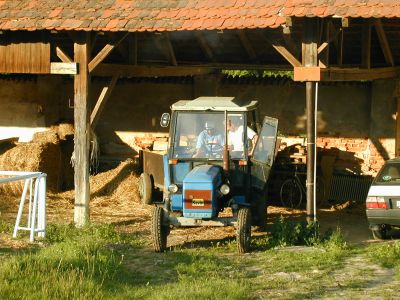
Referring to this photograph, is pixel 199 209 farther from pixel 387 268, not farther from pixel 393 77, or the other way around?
pixel 393 77

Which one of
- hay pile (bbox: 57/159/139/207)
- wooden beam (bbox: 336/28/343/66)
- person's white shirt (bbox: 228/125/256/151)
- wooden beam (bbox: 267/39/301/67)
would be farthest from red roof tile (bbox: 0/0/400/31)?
hay pile (bbox: 57/159/139/207)

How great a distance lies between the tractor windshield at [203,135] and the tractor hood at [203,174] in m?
0.37

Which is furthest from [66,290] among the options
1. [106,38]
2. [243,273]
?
[106,38]

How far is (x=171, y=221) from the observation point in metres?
12.9

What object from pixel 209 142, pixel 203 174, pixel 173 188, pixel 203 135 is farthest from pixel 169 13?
pixel 203 174

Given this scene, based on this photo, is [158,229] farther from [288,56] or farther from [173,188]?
[288,56]

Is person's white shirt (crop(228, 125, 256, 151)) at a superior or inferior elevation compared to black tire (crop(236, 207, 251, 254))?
superior

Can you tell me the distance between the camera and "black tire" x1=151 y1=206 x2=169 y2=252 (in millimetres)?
12805

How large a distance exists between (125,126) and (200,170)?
7381 millimetres

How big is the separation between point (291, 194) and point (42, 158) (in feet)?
16.7

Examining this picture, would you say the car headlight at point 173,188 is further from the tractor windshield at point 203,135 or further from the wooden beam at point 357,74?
the wooden beam at point 357,74

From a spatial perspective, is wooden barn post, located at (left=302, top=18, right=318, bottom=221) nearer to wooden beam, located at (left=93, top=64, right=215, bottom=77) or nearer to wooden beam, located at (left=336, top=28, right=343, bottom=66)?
wooden beam, located at (left=336, top=28, right=343, bottom=66)

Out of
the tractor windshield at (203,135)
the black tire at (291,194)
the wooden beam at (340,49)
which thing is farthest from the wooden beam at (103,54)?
the black tire at (291,194)

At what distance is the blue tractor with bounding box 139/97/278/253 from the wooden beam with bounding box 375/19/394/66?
→ 343 cm
